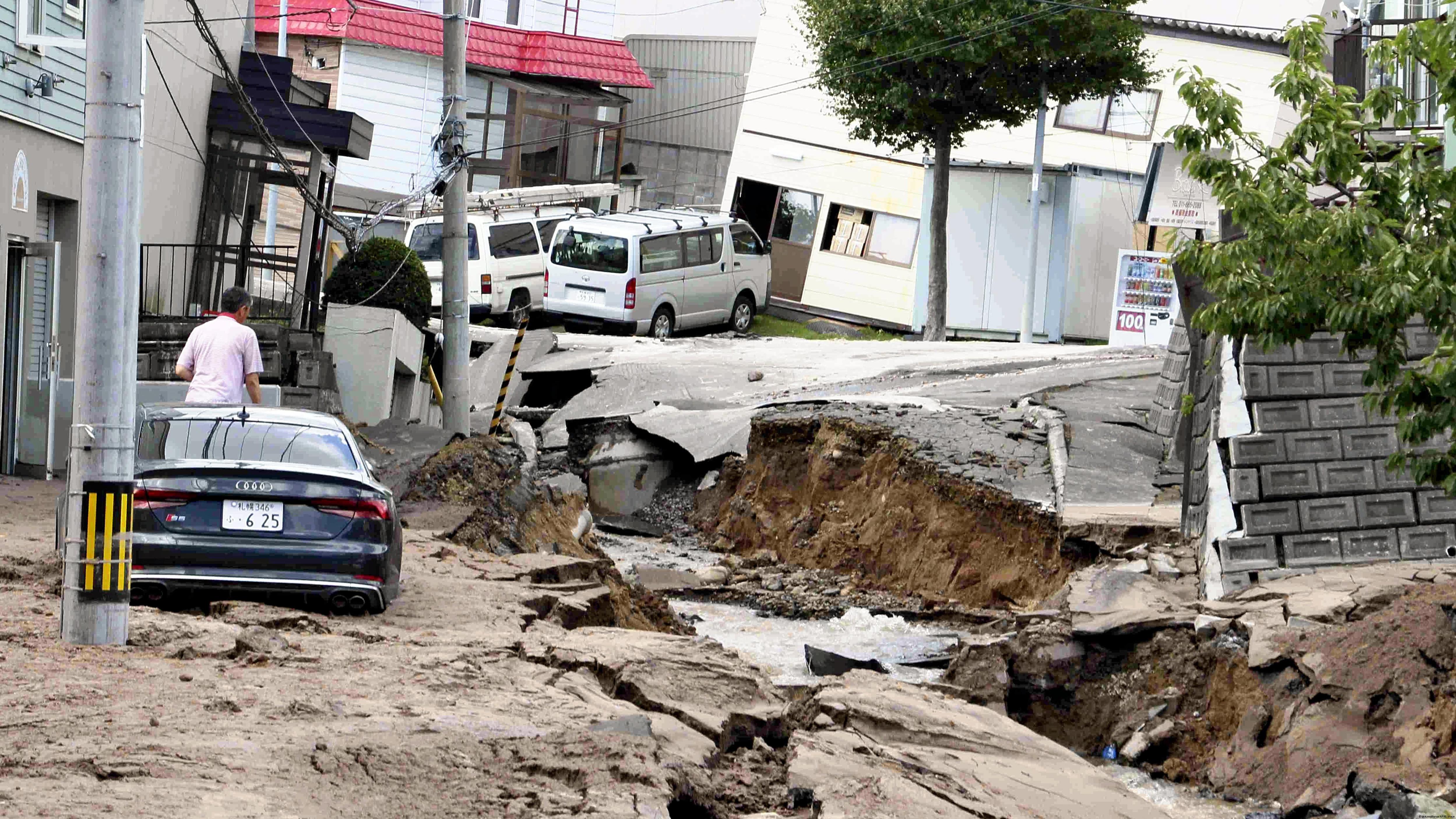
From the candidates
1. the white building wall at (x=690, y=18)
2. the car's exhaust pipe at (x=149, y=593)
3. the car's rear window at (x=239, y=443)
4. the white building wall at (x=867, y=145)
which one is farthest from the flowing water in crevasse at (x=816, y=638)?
the white building wall at (x=690, y=18)

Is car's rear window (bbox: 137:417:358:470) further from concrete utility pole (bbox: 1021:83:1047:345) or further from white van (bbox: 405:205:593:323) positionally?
concrete utility pole (bbox: 1021:83:1047:345)

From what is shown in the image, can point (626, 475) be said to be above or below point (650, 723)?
below

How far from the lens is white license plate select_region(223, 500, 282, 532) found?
Answer: 898 cm

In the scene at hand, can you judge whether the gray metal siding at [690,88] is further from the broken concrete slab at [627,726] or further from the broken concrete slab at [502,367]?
the broken concrete slab at [627,726]

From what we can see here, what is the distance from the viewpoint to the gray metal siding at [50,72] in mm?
14383

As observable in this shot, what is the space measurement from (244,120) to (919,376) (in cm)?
976

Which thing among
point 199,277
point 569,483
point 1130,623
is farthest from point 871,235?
point 1130,623

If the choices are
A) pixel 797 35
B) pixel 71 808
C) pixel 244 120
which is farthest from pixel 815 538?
pixel 797 35

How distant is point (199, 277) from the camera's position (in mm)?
20422

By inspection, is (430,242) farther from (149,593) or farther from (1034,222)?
(149,593)

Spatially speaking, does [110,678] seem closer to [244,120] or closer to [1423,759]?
[1423,759]

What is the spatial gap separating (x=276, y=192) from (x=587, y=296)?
5.76 metres

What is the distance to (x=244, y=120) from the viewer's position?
68.6ft

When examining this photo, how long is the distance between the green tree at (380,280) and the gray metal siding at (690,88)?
23.4m
